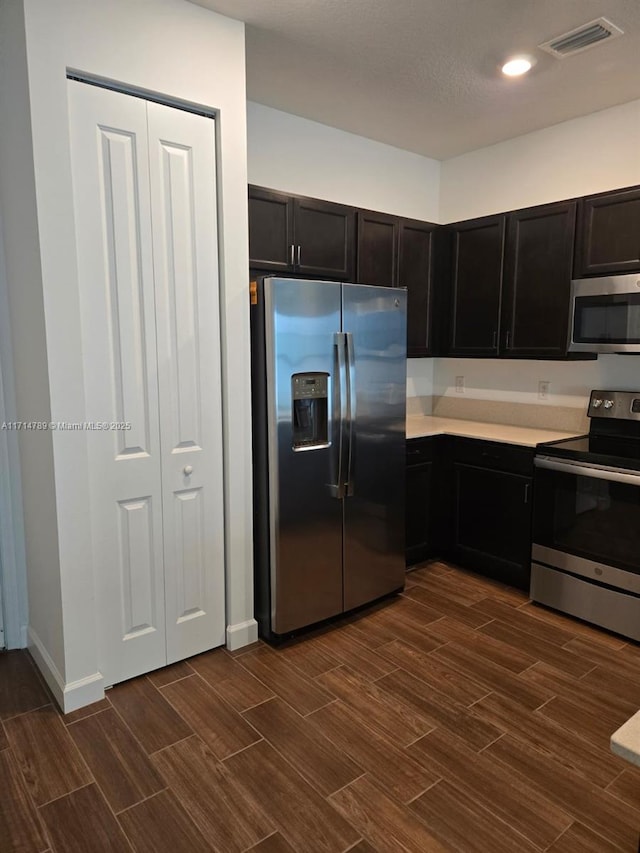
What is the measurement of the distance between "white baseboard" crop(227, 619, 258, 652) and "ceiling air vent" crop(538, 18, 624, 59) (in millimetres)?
2981

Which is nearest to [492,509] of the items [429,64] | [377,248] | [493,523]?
[493,523]

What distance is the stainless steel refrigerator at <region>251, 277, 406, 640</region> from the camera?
263 centimetres

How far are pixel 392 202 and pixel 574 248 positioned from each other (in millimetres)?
1347

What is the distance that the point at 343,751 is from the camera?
2051 mm

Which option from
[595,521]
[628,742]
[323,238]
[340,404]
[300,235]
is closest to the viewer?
[628,742]

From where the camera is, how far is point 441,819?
5.80 ft

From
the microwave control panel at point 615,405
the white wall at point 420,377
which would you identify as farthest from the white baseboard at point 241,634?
the microwave control panel at point 615,405

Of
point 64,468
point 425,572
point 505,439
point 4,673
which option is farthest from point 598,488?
point 4,673

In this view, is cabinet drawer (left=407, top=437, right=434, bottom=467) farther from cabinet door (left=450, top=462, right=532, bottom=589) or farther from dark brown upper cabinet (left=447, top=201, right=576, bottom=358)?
dark brown upper cabinet (left=447, top=201, right=576, bottom=358)

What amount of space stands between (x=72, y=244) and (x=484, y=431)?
2561 millimetres

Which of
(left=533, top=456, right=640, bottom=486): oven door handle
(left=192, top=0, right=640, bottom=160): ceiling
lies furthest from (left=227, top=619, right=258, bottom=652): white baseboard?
(left=192, top=0, right=640, bottom=160): ceiling

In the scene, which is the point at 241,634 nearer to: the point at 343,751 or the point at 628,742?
the point at 343,751

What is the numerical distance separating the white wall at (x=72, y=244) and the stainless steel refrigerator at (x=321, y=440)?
0.13 meters

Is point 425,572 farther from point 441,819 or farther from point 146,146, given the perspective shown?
point 146,146
